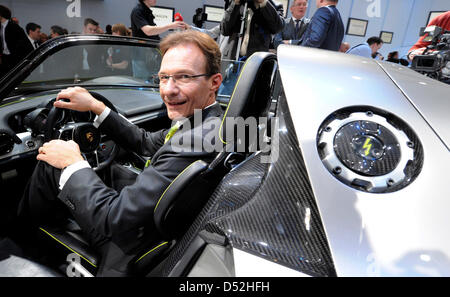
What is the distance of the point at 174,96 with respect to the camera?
1.31 meters

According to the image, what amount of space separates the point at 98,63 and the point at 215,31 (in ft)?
5.03

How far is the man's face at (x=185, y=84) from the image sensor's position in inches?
50.9

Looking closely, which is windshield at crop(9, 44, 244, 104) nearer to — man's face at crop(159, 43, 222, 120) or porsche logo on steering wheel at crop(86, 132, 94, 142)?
porsche logo on steering wheel at crop(86, 132, 94, 142)

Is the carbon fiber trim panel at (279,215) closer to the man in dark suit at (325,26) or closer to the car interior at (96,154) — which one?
the car interior at (96,154)

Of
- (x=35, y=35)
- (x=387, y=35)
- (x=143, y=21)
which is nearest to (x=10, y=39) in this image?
(x=143, y=21)

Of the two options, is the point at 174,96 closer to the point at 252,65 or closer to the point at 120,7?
the point at 252,65

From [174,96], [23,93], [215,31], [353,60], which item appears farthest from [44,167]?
[215,31]

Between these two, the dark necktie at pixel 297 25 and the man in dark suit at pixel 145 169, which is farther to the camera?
the dark necktie at pixel 297 25

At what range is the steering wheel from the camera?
1655mm

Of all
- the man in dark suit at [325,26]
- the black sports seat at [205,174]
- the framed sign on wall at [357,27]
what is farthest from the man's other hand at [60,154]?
the framed sign on wall at [357,27]

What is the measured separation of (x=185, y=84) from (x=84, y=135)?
3.01 feet

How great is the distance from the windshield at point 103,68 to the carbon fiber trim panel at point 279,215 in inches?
81.9

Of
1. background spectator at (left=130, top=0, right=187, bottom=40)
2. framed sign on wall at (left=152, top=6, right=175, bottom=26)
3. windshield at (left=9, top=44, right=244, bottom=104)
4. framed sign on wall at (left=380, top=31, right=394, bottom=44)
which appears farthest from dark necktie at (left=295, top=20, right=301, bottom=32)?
framed sign on wall at (left=380, top=31, right=394, bottom=44)

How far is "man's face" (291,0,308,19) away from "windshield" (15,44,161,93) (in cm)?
236
